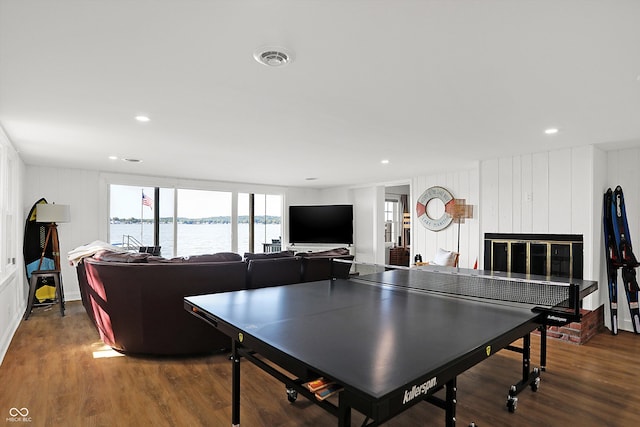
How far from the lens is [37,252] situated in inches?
209

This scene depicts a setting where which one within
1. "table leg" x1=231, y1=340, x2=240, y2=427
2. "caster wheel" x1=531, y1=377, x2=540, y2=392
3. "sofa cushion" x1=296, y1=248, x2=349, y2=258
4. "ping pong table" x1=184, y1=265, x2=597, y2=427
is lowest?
"caster wheel" x1=531, y1=377, x2=540, y2=392

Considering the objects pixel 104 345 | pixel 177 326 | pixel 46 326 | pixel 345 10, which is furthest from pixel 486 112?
pixel 46 326

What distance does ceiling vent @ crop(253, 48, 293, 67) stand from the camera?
1.85 meters

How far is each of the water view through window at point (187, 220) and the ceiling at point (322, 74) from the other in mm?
2456

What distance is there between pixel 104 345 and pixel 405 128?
12.4 ft

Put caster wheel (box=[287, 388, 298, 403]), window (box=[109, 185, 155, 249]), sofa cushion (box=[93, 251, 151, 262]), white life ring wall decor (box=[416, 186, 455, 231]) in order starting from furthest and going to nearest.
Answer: window (box=[109, 185, 155, 249]) < white life ring wall decor (box=[416, 186, 455, 231]) < sofa cushion (box=[93, 251, 151, 262]) < caster wheel (box=[287, 388, 298, 403])

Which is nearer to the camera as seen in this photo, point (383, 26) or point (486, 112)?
point (383, 26)

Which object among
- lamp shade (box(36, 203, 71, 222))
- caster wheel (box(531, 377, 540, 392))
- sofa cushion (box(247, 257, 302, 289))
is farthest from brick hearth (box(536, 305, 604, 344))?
lamp shade (box(36, 203, 71, 222))

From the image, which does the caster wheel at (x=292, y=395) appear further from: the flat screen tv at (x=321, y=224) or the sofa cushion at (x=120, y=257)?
the flat screen tv at (x=321, y=224)

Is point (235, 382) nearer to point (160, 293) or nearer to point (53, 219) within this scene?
point (160, 293)

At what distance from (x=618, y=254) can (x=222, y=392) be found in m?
4.57

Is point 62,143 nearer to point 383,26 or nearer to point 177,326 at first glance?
point 177,326

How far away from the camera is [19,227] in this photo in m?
4.79

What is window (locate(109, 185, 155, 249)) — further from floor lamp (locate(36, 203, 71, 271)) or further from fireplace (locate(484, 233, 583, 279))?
fireplace (locate(484, 233, 583, 279))
